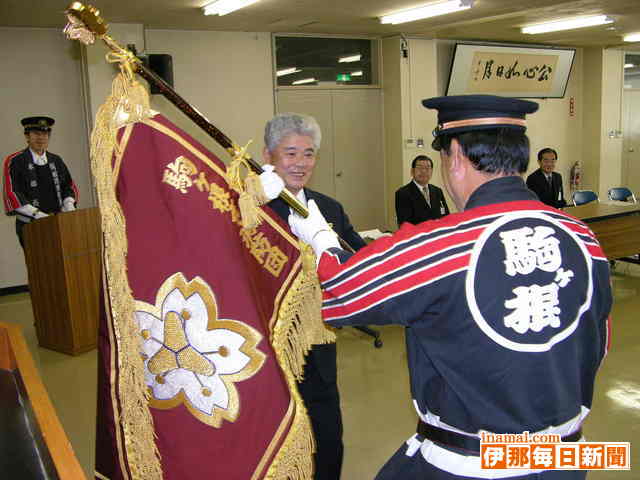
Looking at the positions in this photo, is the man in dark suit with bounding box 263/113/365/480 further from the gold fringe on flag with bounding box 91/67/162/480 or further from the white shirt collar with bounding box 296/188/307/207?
the gold fringe on flag with bounding box 91/67/162/480

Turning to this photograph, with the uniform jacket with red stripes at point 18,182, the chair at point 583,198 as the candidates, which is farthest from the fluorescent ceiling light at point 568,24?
the uniform jacket with red stripes at point 18,182

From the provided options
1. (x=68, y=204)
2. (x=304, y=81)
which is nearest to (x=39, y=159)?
(x=68, y=204)

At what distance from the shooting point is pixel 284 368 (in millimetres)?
1557

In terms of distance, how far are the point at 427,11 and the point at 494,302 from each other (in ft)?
19.2

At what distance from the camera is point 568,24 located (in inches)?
309

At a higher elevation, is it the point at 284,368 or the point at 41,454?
the point at 284,368

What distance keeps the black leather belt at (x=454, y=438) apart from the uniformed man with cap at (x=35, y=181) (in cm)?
425

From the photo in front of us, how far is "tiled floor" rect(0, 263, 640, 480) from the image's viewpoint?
2.91 m

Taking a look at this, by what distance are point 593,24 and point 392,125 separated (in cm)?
290

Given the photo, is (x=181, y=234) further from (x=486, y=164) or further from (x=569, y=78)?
(x=569, y=78)

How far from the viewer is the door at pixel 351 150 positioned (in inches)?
308

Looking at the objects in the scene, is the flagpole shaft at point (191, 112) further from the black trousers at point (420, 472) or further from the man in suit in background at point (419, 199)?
the man in suit in background at point (419, 199)

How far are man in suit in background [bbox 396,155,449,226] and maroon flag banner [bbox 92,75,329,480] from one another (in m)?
4.01

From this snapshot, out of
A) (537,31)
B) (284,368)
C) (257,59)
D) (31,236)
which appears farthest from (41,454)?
(537,31)
